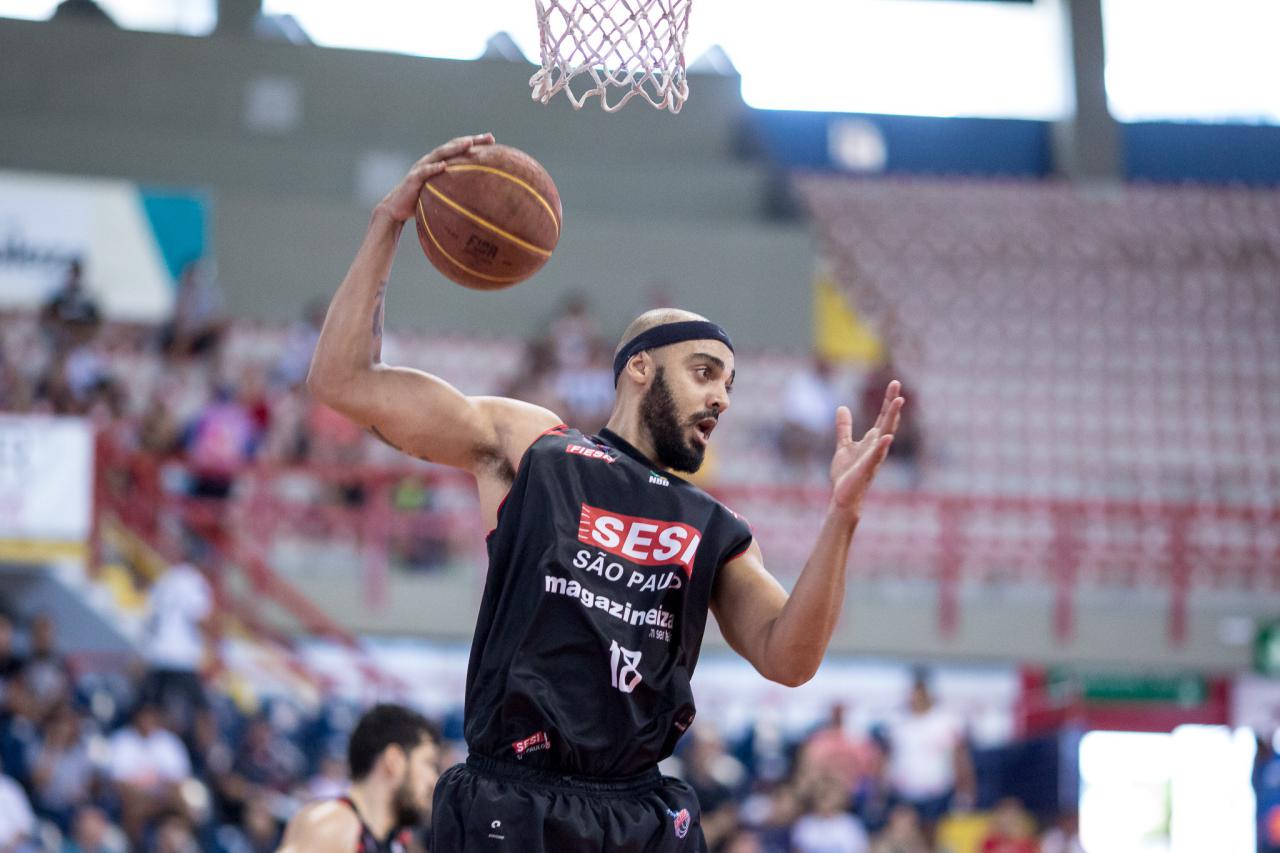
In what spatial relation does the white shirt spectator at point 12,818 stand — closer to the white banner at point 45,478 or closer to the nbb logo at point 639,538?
the white banner at point 45,478

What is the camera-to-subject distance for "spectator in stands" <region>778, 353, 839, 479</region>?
17.0 meters

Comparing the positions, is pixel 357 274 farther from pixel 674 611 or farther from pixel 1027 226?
pixel 1027 226

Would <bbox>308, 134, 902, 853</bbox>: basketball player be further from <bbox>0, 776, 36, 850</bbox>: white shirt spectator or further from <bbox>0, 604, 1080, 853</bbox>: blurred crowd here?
<bbox>0, 776, 36, 850</bbox>: white shirt spectator

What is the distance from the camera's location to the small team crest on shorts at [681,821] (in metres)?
3.82

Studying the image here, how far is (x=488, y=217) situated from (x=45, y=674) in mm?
8690

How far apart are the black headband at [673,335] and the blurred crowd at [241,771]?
20.9 feet

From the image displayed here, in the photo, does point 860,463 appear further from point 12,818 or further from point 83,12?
point 83,12

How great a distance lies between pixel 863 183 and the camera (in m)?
21.5

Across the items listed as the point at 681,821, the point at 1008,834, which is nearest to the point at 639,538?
the point at 681,821

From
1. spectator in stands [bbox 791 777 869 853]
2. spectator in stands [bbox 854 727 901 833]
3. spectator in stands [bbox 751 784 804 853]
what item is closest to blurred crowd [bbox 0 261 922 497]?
spectator in stands [bbox 854 727 901 833]

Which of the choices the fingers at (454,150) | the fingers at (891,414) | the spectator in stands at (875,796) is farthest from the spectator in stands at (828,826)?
the fingers at (454,150)

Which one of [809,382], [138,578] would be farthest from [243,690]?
[809,382]

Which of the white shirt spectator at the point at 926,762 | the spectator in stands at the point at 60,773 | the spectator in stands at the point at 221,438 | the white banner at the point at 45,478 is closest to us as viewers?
the spectator in stands at the point at 60,773

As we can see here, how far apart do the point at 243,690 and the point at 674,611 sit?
10107 mm
